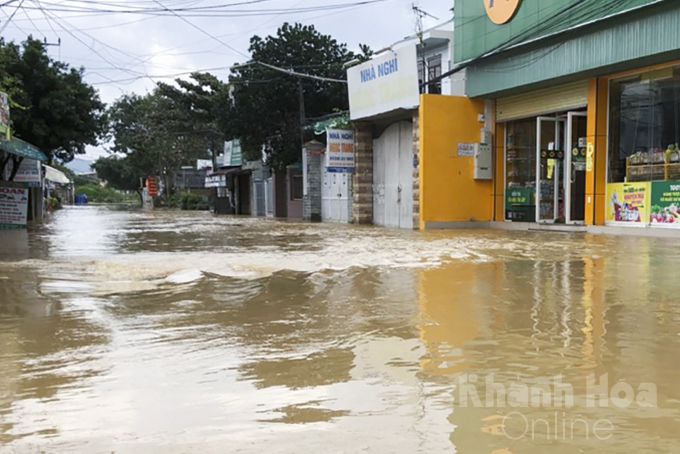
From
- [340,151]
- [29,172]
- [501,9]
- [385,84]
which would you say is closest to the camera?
[501,9]

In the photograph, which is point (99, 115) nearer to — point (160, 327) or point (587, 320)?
point (160, 327)

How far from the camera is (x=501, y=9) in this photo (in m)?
15.4

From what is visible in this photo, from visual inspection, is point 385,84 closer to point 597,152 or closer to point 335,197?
point 335,197

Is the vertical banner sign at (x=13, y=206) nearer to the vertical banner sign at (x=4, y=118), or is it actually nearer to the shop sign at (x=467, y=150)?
the vertical banner sign at (x=4, y=118)

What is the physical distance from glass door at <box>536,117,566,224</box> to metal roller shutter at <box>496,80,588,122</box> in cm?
42

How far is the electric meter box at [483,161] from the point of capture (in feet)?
56.9

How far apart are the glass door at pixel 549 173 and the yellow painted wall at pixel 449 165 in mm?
1872

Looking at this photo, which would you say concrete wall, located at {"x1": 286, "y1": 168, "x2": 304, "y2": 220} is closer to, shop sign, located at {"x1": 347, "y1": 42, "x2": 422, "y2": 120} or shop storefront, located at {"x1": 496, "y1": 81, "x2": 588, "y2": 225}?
shop sign, located at {"x1": 347, "y1": 42, "x2": 422, "y2": 120}

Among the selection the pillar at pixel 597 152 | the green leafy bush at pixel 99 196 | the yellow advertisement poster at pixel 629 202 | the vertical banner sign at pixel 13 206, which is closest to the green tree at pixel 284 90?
the vertical banner sign at pixel 13 206

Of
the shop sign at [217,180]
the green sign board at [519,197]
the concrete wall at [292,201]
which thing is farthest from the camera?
the shop sign at [217,180]

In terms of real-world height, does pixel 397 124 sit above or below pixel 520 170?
above

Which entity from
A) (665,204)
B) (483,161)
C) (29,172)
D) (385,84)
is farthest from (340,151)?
(29,172)

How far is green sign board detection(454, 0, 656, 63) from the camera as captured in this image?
12812mm

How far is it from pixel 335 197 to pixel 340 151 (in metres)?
3.11
